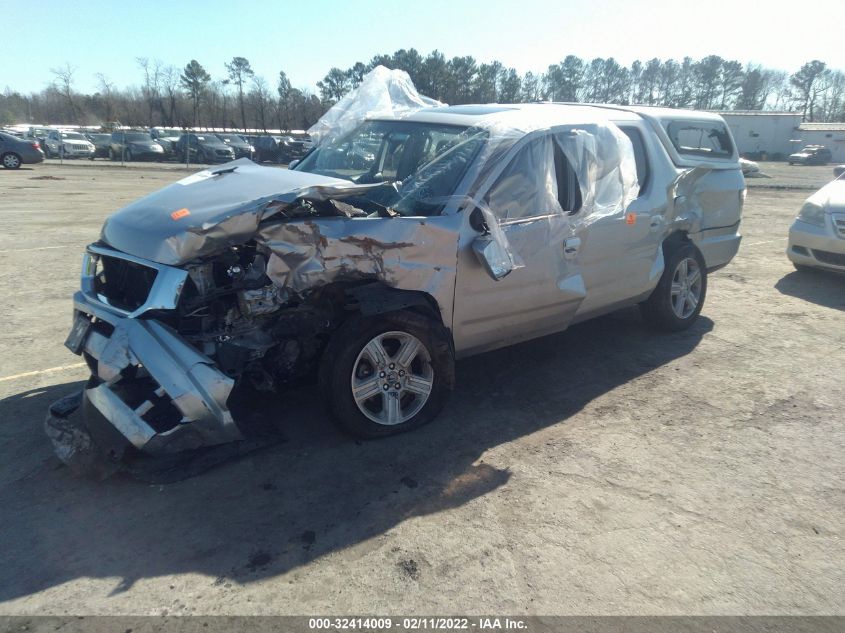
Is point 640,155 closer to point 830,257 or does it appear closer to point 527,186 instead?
point 527,186

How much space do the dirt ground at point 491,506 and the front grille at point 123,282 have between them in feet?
3.30

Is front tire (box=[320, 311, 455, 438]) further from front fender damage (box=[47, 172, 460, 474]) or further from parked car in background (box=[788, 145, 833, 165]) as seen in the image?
parked car in background (box=[788, 145, 833, 165])

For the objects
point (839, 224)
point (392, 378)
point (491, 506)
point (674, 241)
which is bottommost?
point (491, 506)

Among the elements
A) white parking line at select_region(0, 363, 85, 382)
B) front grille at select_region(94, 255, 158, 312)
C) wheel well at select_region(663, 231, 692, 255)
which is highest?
front grille at select_region(94, 255, 158, 312)

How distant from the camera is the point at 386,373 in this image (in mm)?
3885

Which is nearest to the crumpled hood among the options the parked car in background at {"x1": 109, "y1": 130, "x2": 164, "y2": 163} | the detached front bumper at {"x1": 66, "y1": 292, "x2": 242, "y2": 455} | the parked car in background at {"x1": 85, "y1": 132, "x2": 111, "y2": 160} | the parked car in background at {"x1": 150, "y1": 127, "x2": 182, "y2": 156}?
the detached front bumper at {"x1": 66, "y1": 292, "x2": 242, "y2": 455}

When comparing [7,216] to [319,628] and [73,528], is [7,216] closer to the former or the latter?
[73,528]

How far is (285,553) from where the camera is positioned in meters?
2.90

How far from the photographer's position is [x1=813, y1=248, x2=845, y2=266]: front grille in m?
7.92

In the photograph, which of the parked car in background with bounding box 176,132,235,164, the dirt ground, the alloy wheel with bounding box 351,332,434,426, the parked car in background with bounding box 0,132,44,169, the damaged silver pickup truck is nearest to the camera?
the dirt ground

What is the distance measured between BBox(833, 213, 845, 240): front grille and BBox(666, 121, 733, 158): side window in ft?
7.61

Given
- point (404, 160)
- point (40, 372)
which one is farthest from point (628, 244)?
point (40, 372)

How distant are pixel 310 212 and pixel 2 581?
2333 mm

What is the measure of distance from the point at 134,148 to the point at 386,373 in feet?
118
